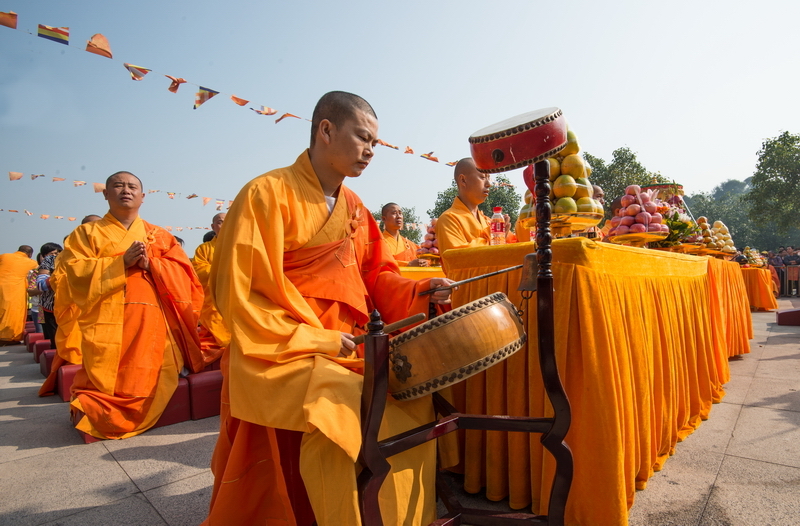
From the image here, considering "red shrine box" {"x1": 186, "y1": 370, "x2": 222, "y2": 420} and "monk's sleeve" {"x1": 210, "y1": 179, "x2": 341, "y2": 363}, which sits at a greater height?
"monk's sleeve" {"x1": 210, "y1": 179, "x2": 341, "y2": 363}

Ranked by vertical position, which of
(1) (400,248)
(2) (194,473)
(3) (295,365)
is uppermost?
(1) (400,248)

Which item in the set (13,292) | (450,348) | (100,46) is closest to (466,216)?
(450,348)

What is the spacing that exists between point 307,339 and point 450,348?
481 mm

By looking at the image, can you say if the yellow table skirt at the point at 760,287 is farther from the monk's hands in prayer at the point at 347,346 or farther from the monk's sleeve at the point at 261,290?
the monk's sleeve at the point at 261,290

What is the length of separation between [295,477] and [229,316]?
0.64 m

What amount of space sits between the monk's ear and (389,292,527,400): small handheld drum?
0.90 meters

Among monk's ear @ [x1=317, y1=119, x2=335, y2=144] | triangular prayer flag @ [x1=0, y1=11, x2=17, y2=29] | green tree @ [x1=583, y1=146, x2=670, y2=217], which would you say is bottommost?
monk's ear @ [x1=317, y1=119, x2=335, y2=144]

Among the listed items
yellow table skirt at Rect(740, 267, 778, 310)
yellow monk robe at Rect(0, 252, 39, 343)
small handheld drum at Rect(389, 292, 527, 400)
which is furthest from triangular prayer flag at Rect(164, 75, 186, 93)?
yellow table skirt at Rect(740, 267, 778, 310)

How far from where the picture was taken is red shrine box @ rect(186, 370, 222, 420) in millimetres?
3592

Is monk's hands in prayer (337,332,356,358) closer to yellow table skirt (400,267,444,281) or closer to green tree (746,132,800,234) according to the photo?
yellow table skirt (400,267,444,281)

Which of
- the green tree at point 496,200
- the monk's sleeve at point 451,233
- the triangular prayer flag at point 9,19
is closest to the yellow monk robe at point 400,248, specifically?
the monk's sleeve at point 451,233

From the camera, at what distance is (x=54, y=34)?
389 cm

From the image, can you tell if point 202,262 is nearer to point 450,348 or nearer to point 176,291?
point 176,291

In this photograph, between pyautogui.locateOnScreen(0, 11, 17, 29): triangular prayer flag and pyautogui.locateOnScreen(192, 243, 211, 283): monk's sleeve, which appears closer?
pyautogui.locateOnScreen(0, 11, 17, 29): triangular prayer flag
